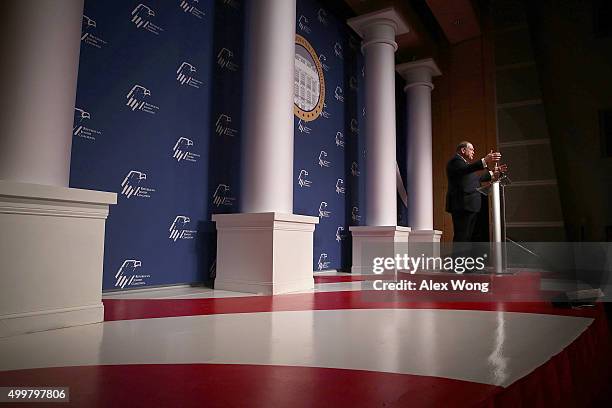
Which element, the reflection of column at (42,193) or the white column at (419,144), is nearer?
the reflection of column at (42,193)

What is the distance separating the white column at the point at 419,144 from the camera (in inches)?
275

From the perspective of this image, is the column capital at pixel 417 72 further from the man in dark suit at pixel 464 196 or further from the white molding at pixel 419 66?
the man in dark suit at pixel 464 196

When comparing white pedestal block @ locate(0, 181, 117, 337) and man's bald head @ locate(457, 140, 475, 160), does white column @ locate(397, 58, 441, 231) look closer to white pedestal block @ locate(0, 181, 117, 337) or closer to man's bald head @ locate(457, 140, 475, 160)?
man's bald head @ locate(457, 140, 475, 160)

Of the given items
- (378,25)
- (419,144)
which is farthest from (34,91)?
(419,144)

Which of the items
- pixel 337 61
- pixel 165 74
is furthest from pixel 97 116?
pixel 337 61

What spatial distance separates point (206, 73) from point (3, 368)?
9.31 ft

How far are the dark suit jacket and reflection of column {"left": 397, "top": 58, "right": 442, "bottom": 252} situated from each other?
3.47 metres

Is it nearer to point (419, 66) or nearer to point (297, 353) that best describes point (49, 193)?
point (297, 353)

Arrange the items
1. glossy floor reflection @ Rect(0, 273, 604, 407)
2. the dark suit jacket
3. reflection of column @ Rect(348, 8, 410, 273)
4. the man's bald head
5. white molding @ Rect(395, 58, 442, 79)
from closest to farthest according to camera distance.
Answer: glossy floor reflection @ Rect(0, 273, 604, 407), the dark suit jacket, the man's bald head, reflection of column @ Rect(348, 8, 410, 273), white molding @ Rect(395, 58, 442, 79)

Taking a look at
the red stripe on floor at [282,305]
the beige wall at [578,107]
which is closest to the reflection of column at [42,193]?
the red stripe on floor at [282,305]

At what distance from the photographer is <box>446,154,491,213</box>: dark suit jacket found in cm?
343

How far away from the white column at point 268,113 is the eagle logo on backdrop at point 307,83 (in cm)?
113

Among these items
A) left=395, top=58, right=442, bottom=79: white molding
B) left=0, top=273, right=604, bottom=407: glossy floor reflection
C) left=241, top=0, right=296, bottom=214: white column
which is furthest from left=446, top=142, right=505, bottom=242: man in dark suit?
left=395, top=58, right=442, bottom=79: white molding

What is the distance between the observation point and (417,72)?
7.13 meters
